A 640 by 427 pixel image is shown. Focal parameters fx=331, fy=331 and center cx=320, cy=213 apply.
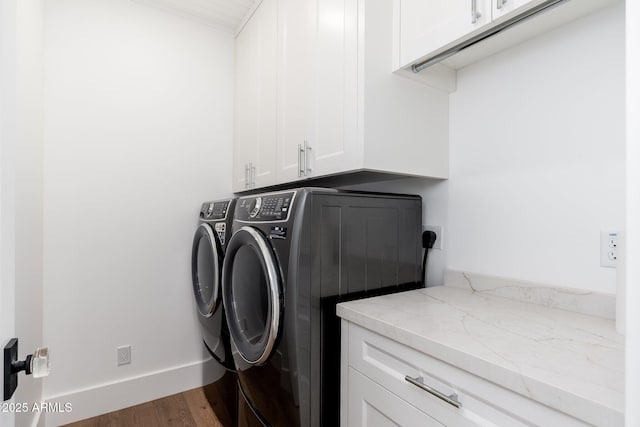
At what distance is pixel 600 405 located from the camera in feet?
1.81

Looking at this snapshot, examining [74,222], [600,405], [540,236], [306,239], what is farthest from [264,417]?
[74,222]

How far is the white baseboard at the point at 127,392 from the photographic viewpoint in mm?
1903

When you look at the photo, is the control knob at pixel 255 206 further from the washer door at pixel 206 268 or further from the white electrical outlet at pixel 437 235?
the white electrical outlet at pixel 437 235

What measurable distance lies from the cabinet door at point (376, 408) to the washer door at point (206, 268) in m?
0.96

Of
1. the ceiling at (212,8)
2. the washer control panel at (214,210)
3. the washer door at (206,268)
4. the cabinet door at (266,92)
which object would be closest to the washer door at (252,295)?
the washer door at (206,268)

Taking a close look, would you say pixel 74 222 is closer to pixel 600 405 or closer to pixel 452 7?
pixel 452 7

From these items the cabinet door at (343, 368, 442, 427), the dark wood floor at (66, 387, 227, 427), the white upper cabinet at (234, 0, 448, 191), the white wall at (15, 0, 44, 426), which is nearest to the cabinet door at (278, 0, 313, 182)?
the white upper cabinet at (234, 0, 448, 191)

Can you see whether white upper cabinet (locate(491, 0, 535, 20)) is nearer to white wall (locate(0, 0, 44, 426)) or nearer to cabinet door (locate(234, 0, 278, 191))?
cabinet door (locate(234, 0, 278, 191))

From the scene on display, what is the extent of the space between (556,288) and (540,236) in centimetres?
19

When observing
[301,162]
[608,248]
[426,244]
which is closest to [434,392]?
[608,248]

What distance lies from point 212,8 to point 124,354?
2.33 m

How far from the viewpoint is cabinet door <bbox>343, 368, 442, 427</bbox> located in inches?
34.5

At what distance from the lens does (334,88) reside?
1.40 metres

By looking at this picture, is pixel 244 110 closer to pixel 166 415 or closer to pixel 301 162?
pixel 301 162
